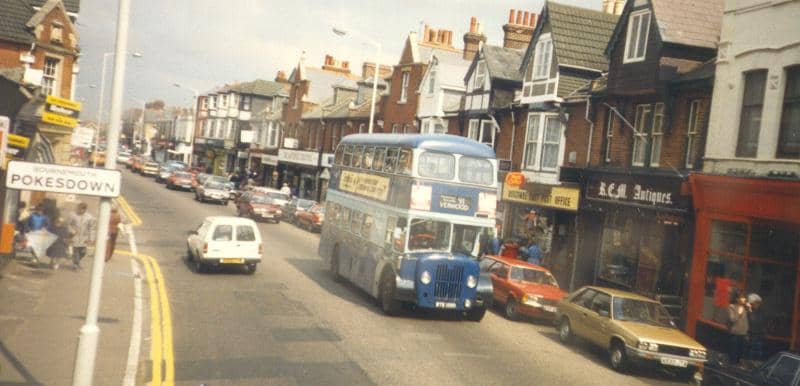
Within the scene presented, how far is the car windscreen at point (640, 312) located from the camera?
50.6 ft

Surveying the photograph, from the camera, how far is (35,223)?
2022 centimetres

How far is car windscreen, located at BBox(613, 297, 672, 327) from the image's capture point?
1543 centimetres

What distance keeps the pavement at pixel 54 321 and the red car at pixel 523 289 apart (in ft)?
31.7

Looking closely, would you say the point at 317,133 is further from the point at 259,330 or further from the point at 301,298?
the point at 259,330

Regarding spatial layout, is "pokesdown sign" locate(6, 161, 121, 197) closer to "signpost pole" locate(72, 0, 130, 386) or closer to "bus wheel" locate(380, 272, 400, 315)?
"signpost pole" locate(72, 0, 130, 386)

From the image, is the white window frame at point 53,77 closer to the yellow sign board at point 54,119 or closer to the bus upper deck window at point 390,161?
the yellow sign board at point 54,119

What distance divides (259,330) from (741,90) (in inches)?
526

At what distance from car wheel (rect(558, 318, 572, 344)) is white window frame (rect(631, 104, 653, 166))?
7716mm

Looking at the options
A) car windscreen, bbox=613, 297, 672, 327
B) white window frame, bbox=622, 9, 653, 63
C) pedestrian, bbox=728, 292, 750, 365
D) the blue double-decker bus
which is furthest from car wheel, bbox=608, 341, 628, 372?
white window frame, bbox=622, 9, 653, 63

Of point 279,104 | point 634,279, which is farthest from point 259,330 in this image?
point 279,104

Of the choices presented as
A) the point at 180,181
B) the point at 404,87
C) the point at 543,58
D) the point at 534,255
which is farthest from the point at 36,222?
the point at 180,181

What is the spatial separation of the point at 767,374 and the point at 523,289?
299 inches

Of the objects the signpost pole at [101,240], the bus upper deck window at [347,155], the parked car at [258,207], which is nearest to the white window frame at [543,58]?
the bus upper deck window at [347,155]

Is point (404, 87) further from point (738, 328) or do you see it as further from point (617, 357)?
point (617, 357)
